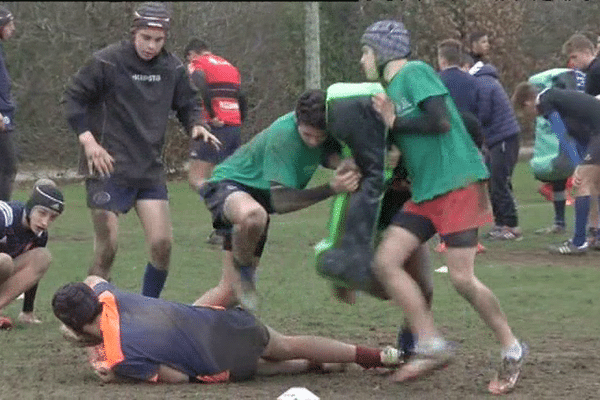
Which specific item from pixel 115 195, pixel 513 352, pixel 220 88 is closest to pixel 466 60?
pixel 220 88

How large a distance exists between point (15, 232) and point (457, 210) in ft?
11.2

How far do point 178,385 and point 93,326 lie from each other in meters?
0.55

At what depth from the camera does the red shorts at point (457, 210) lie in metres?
7.12

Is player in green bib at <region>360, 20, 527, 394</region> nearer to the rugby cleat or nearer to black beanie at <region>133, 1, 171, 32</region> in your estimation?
the rugby cleat

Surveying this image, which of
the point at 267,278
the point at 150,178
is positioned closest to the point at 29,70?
the point at 267,278

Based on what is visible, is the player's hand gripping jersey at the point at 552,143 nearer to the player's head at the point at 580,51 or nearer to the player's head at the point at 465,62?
the player's head at the point at 580,51

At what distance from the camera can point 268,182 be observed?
7.44m

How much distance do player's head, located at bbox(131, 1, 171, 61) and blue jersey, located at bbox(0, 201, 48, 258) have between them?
132 centimetres

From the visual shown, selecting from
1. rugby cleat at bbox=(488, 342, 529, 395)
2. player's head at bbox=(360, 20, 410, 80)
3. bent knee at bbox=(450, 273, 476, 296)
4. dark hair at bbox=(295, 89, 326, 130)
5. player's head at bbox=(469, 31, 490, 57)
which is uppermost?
player's head at bbox=(360, 20, 410, 80)

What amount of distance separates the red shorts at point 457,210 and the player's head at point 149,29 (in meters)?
2.54

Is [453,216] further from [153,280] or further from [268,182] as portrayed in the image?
[153,280]

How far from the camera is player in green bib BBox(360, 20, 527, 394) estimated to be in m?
7.06

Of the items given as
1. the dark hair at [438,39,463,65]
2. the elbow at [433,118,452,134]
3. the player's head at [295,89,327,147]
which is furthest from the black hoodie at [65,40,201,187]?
the dark hair at [438,39,463,65]

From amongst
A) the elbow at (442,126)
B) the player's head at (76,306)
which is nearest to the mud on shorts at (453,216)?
the elbow at (442,126)
